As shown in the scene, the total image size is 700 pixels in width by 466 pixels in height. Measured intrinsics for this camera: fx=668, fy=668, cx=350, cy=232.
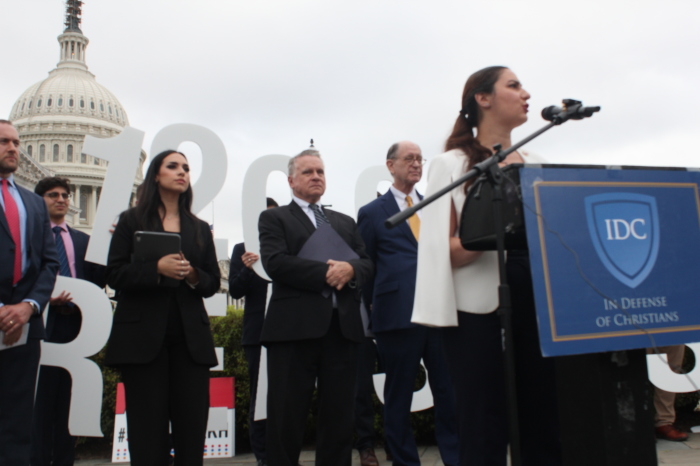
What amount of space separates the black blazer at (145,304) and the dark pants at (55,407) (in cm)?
183

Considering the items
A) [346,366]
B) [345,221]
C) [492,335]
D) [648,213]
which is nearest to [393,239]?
[345,221]

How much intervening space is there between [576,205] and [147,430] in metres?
2.50

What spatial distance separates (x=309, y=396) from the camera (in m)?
3.95

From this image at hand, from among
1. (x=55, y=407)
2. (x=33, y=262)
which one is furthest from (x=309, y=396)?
(x=55, y=407)

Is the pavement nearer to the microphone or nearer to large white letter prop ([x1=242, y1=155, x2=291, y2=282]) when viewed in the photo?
large white letter prop ([x1=242, y1=155, x2=291, y2=282])

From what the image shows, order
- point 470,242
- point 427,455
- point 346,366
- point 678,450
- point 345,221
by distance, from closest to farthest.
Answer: point 470,242 < point 346,366 < point 345,221 < point 678,450 < point 427,455

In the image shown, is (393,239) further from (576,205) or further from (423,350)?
(576,205)

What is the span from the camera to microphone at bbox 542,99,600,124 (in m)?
2.53

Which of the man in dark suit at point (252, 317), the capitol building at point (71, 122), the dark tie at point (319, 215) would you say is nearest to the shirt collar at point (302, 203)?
the dark tie at point (319, 215)

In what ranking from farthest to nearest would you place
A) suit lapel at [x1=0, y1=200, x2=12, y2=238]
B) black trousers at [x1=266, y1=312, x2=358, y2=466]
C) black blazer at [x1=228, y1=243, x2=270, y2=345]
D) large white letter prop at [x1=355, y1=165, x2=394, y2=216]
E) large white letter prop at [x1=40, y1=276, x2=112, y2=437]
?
large white letter prop at [x1=355, y1=165, x2=394, y2=216], black blazer at [x1=228, y1=243, x2=270, y2=345], large white letter prop at [x1=40, y1=276, x2=112, y2=437], suit lapel at [x1=0, y1=200, x2=12, y2=238], black trousers at [x1=266, y1=312, x2=358, y2=466]

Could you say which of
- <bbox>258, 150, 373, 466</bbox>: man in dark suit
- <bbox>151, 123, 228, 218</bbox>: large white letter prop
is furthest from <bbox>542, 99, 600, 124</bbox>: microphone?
<bbox>151, 123, 228, 218</bbox>: large white letter prop

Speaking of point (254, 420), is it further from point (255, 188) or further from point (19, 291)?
point (19, 291)

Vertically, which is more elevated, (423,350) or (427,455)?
(423,350)

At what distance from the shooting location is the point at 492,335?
2467 mm
